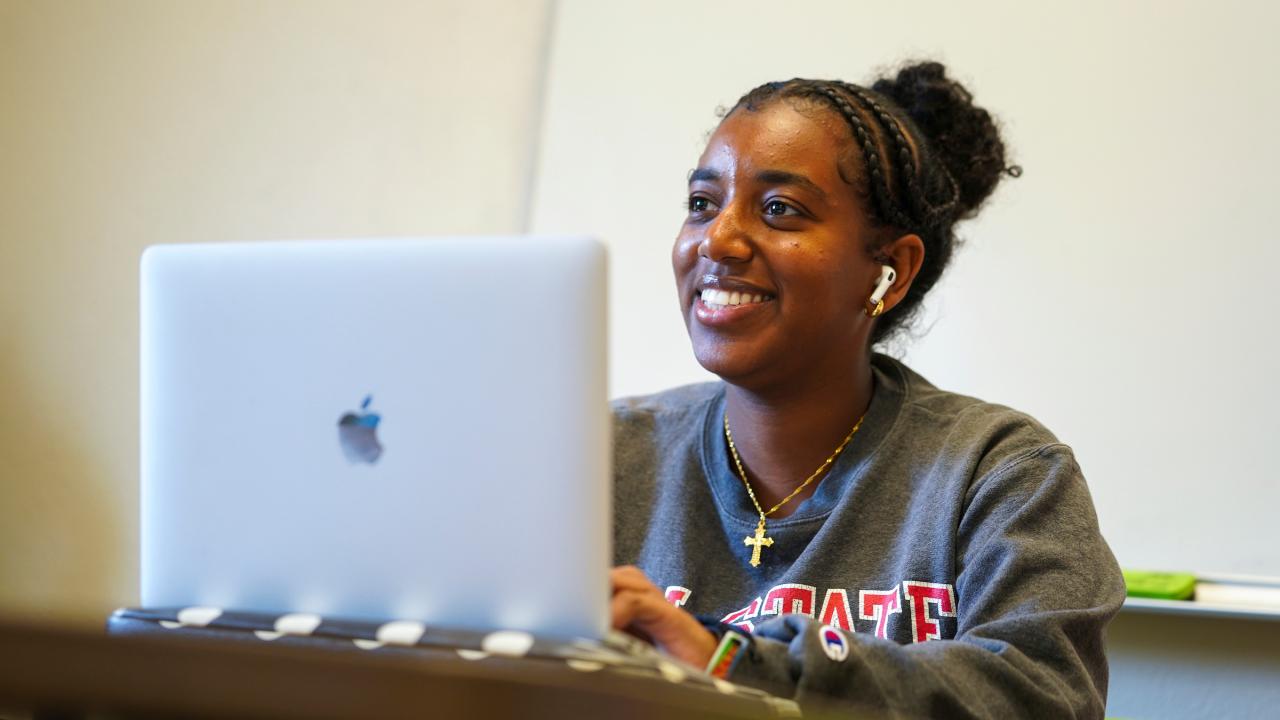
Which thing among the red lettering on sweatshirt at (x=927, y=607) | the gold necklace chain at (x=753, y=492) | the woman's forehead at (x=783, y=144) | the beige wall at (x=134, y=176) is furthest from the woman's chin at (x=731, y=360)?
the beige wall at (x=134, y=176)

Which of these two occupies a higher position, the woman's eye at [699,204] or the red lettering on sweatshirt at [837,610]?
the woman's eye at [699,204]

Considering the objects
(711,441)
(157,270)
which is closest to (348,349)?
(157,270)

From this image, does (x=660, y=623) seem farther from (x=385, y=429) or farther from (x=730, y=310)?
(x=730, y=310)

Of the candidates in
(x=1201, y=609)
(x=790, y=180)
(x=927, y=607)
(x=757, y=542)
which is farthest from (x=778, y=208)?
(x=1201, y=609)

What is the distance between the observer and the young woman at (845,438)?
4.05ft

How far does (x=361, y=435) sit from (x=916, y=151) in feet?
3.10

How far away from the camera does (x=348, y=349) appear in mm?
879

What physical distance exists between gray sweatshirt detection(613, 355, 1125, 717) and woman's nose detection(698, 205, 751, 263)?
23cm

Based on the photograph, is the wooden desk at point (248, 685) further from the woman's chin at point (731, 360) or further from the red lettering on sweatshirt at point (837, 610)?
the woman's chin at point (731, 360)

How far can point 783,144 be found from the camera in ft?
4.92

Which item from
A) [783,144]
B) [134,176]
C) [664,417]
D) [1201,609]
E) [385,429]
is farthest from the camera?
[134,176]

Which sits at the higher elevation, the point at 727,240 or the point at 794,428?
the point at 727,240

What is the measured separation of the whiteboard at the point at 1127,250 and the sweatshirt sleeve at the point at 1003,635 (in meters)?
0.62

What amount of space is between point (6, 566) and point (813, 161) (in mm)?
1527
